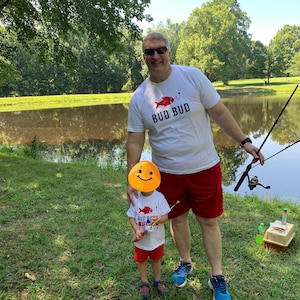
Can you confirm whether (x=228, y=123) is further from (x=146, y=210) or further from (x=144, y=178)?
(x=146, y=210)

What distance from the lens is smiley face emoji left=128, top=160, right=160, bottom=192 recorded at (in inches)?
85.7

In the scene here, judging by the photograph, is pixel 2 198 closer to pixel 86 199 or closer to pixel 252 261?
pixel 86 199

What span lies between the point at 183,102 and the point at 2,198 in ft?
12.2

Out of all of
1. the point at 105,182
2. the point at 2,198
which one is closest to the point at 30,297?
the point at 2,198

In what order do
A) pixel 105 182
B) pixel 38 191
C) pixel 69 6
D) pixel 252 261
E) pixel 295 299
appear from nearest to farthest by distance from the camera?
1. pixel 295 299
2. pixel 252 261
3. pixel 38 191
4. pixel 105 182
5. pixel 69 6

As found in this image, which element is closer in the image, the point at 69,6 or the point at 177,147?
the point at 177,147

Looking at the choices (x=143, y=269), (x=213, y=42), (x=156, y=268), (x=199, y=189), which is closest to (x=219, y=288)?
(x=156, y=268)

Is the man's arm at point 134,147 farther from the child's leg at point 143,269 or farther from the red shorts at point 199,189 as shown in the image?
the child's leg at point 143,269

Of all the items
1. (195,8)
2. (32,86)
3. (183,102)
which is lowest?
(32,86)

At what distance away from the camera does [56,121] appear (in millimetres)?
19500

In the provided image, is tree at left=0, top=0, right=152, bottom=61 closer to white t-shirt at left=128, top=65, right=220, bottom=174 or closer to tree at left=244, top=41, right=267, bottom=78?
white t-shirt at left=128, top=65, right=220, bottom=174

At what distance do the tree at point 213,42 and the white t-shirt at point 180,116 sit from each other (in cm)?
4040

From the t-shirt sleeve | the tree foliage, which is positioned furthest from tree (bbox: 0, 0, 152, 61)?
the t-shirt sleeve

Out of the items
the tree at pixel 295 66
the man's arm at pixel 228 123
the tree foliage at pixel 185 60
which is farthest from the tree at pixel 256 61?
the man's arm at pixel 228 123
